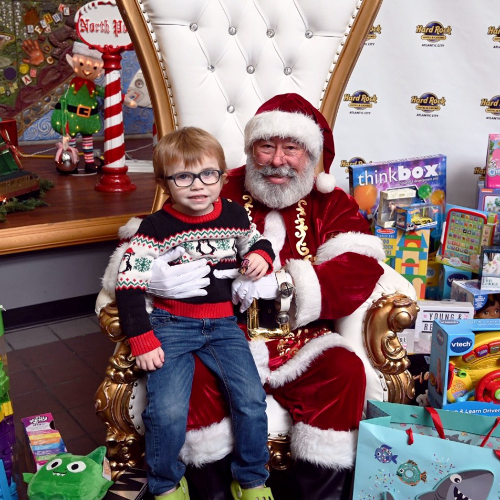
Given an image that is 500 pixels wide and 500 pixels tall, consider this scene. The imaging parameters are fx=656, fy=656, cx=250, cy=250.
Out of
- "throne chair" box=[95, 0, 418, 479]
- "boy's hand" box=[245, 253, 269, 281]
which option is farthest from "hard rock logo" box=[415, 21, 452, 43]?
"boy's hand" box=[245, 253, 269, 281]

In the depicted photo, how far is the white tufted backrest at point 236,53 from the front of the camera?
236 centimetres

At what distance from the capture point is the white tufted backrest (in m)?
2.36

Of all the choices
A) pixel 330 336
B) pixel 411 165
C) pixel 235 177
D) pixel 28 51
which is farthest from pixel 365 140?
pixel 28 51

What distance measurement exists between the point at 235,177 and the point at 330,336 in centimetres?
67

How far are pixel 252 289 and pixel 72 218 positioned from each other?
1.95 m

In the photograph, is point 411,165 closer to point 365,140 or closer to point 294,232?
point 365,140

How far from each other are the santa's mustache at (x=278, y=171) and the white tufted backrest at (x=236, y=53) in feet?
1.47

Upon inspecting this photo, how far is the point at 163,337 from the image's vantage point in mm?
1839

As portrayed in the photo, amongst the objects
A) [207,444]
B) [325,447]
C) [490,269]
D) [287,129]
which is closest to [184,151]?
[287,129]

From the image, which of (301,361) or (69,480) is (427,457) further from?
(69,480)

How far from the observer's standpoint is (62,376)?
3.03m

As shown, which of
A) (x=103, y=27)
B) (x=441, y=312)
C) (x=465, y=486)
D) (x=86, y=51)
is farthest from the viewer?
(x=86, y=51)

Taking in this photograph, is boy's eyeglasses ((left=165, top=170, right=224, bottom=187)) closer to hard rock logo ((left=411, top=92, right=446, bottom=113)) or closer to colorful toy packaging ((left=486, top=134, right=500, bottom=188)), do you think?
colorful toy packaging ((left=486, top=134, right=500, bottom=188))

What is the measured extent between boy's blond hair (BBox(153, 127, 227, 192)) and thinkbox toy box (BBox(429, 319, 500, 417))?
93cm
